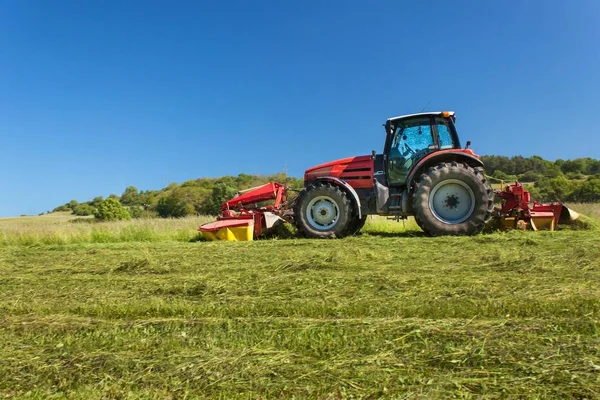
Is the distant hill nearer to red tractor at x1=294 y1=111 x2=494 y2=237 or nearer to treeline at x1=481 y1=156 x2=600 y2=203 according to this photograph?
treeline at x1=481 y1=156 x2=600 y2=203

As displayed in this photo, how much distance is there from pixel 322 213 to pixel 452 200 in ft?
7.57

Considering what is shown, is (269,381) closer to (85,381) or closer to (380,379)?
(380,379)

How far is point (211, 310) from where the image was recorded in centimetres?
287

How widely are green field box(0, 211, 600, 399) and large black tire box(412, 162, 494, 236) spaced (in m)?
2.27

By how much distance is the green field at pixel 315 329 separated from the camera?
5.99ft

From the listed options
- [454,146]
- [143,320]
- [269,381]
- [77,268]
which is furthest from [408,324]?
[454,146]

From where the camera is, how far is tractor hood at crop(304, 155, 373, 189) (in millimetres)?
7816

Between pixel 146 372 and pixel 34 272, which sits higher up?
pixel 34 272

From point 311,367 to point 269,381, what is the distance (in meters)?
0.22

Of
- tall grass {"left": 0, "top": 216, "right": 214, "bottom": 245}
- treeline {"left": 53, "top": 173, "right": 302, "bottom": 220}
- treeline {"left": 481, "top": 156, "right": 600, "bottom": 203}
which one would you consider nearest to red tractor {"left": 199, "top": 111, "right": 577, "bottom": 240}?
tall grass {"left": 0, "top": 216, "right": 214, "bottom": 245}

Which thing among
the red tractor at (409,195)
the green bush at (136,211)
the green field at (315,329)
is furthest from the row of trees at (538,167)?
the green field at (315,329)

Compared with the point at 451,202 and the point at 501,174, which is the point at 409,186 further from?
the point at 501,174

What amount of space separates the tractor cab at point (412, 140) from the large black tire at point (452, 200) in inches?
21.2

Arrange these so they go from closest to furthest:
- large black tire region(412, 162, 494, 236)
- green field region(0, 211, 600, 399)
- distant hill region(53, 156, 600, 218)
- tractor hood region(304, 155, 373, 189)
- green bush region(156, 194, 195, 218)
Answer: green field region(0, 211, 600, 399) → large black tire region(412, 162, 494, 236) → tractor hood region(304, 155, 373, 189) → distant hill region(53, 156, 600, 218) → green bush region(156, 194, 195, 218)
